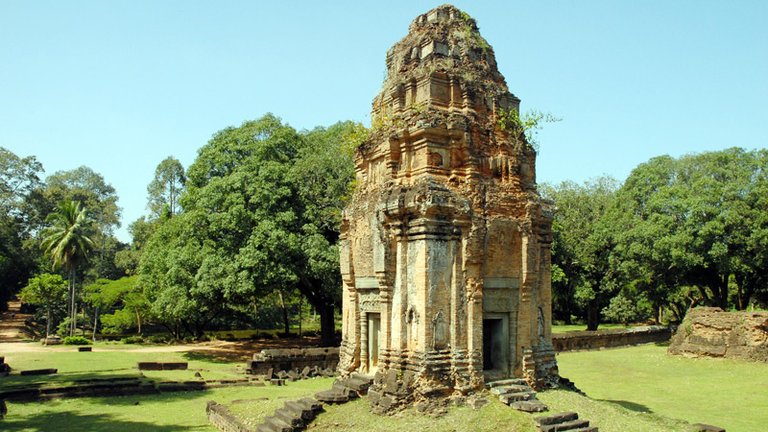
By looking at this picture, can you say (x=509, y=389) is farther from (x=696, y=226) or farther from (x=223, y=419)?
(x=696, y=226)

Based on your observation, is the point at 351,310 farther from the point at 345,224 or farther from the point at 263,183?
the point at 263,183

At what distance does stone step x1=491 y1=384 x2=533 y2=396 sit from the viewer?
34.2ft

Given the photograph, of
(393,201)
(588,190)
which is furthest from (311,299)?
(588,190)

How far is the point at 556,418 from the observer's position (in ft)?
30.8

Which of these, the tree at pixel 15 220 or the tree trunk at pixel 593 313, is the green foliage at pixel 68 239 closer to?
the tree at pixel 15 220

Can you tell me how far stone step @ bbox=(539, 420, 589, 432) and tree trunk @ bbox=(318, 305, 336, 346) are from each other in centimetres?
1740

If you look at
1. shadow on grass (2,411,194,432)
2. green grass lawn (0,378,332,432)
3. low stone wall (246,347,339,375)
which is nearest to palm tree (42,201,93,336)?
low stone wall (246,347,339,375)

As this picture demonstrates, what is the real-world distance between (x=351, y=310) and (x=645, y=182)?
76.6 ft

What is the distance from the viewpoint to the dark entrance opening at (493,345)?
37.8ft

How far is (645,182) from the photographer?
3077 centimetres

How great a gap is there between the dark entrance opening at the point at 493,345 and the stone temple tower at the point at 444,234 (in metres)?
0.02

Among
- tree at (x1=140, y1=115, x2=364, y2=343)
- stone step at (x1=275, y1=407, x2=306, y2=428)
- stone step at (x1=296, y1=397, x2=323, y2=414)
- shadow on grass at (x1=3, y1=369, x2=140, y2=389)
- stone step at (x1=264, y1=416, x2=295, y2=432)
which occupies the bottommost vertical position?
shadow on grass at (x1=3, y1=369, x2=140, y2=389)

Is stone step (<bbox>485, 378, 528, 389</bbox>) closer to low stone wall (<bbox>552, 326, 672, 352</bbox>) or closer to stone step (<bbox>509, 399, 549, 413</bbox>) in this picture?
stone step (<bbox>509, 399, 549, 413</bbox>)

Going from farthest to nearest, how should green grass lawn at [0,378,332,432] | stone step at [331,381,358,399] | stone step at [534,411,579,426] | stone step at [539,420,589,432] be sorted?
green grass lawn at [0,378,332,432], stone step at [331,381,358,399], stone step at [534,411,579,426], stone step at [539,420,589,432]
